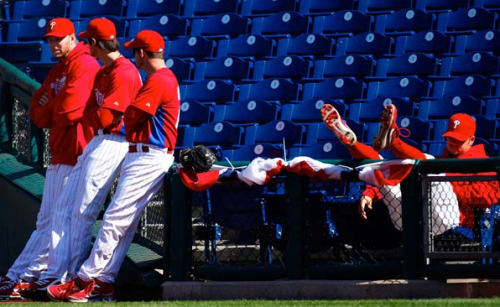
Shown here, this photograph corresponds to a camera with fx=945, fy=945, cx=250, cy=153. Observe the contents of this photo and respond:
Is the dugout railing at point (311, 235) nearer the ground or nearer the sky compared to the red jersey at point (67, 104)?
nearer the ground

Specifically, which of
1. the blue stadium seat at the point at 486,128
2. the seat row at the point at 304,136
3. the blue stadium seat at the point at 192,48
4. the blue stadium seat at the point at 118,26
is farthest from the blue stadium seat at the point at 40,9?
the blue stadium seat at the point at 486,128

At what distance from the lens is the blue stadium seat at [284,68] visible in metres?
10.1

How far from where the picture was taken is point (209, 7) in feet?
37.2

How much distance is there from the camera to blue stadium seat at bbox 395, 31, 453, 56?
9.62 m

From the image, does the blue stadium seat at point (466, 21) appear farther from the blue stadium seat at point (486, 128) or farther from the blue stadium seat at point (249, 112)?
the blue stadium seat at point (249, 112)

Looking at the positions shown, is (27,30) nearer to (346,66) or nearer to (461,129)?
(346,66)

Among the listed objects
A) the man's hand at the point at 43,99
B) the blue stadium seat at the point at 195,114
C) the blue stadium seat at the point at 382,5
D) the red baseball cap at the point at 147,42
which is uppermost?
the blue stadium seat at the point at 382,5

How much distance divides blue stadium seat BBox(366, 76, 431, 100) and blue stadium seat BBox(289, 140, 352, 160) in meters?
0.82

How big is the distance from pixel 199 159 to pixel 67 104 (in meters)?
0.92

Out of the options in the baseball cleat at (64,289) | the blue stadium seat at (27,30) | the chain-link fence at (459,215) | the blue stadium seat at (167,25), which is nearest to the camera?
the chain-link fence at (459,215)

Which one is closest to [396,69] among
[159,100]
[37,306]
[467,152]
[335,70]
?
[335,70]

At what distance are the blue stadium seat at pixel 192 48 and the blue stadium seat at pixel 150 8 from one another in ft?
2.64

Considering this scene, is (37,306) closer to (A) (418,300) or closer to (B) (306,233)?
(B) (306,233)

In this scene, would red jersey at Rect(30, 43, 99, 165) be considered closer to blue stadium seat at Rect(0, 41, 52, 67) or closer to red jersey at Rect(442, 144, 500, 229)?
red jersey at Rect(442, 144, 500, 229)
